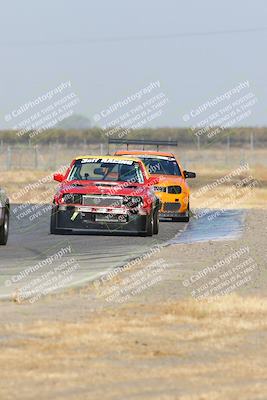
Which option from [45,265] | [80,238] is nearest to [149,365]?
[45,265]

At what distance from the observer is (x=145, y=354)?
11.1 m

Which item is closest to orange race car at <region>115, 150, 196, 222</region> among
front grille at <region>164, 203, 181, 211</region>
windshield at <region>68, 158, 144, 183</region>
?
front grille at <region>164, 203, 181, 211</region>

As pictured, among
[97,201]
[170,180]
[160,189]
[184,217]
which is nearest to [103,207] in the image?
[97,201]

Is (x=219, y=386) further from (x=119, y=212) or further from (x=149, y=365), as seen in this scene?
(x=119, y=212)

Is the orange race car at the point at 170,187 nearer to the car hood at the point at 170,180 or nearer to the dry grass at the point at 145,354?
the car hood at the point at 170,180

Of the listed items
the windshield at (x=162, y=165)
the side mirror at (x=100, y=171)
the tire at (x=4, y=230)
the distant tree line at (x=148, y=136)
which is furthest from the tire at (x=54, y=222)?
the distant tree line at (x=148, y=136)

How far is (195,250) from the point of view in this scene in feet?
72.2

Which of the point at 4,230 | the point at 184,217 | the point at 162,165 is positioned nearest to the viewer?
the point at 4,230

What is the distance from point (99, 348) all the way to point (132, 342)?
0.49m

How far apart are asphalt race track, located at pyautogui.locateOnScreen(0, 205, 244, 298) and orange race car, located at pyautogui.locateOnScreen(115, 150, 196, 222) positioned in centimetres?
32

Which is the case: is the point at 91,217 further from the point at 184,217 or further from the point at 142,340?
the point at 142,340

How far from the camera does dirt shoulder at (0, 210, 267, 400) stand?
31.2 feet

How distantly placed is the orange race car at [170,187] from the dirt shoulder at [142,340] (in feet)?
43.7

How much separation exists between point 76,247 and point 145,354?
12.2m
